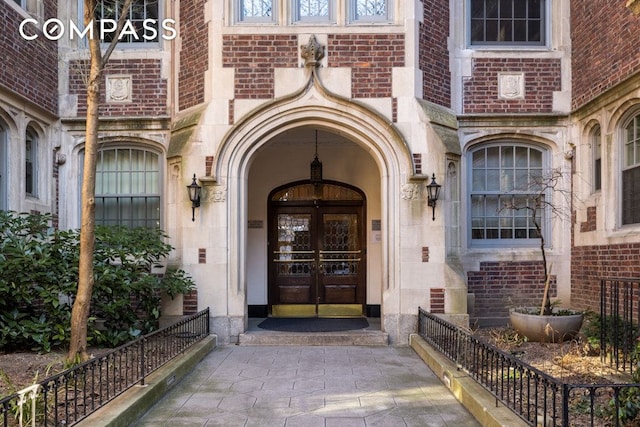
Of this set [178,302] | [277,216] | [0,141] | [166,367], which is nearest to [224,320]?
[178,302]

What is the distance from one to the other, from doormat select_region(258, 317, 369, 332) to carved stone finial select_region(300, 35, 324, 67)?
14.3 ft

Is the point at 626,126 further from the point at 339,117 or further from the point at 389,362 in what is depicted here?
the point at 389,362

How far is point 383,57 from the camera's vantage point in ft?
29.9

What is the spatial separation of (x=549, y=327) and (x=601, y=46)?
451 cm

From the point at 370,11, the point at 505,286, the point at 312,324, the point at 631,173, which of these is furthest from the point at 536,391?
the point at 370,11

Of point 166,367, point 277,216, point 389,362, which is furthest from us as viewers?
point 277,216

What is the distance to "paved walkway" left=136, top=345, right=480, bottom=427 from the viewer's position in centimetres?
524

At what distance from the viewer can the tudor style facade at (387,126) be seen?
8.94m

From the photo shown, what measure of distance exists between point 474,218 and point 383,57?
3.31m

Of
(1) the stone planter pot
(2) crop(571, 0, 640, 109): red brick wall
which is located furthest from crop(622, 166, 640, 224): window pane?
(1) the stone planter pot

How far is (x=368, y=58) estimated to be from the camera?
9.12m

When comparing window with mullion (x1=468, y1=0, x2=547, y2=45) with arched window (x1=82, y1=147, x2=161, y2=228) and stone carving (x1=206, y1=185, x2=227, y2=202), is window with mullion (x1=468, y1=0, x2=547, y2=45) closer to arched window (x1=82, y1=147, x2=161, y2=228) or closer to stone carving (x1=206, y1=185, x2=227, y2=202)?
stone carving (x1=206, y1=185, x2=227, y2=202)

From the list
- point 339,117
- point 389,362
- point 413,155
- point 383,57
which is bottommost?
point 389,362

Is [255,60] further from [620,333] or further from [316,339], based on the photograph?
[620,333]
